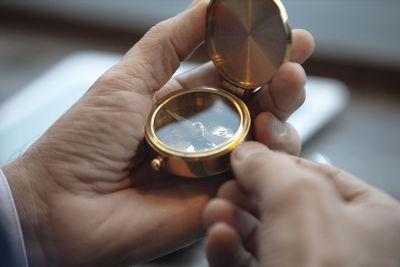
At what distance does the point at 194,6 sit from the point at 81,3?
Answer: 2.19 metres

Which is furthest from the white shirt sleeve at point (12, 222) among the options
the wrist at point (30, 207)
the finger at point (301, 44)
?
the finger at point (301, 44)

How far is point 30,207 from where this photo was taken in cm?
111

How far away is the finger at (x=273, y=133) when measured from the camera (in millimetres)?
1159

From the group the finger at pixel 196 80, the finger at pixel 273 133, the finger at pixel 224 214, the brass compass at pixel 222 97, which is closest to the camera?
the finger at pixel 224 214

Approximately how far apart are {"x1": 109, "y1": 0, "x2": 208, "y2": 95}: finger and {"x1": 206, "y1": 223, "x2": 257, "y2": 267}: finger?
559 millimetres

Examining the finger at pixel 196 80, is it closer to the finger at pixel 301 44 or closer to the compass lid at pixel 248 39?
the compass lid at pixel 248 39

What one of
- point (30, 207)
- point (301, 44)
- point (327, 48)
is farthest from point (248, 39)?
point (327, 48)

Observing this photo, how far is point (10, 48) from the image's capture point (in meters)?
2.95

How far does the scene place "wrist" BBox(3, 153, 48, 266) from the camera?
109 centimetres

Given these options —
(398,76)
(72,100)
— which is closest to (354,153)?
(398,76)

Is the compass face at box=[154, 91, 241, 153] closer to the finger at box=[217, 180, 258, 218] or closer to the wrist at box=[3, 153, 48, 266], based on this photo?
the finger at box=[217, 180, 258, 218]

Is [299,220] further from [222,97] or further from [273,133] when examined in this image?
[222,97]

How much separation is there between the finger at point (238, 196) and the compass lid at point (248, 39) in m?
0.35

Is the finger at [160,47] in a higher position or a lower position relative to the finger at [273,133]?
higher
